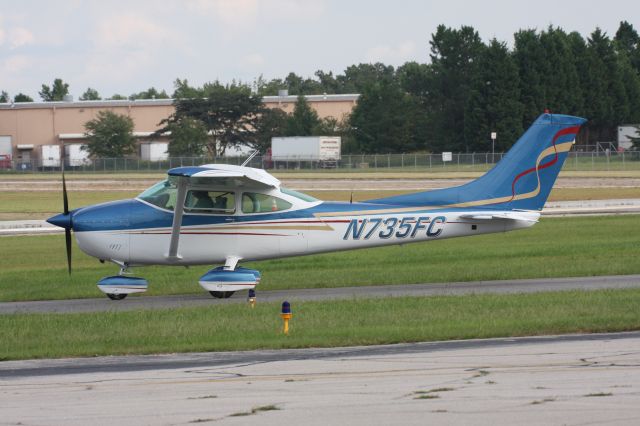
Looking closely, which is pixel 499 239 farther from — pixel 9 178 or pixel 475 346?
pixel 9 178

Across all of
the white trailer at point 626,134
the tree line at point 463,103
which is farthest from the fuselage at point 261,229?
the white trailer at point 626,134

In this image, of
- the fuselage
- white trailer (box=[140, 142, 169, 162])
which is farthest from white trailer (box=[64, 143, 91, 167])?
the fuselage

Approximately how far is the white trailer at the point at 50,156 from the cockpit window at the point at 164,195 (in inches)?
3653

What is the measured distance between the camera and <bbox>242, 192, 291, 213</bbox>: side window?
19750mm

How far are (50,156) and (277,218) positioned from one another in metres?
96.6

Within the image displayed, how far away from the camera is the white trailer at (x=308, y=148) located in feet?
322

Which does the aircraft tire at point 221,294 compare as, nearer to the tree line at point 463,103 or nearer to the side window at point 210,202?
the side window at point 210,202

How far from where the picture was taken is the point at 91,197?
204 feet

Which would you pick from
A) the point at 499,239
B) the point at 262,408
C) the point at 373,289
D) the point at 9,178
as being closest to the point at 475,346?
the point at 262,408

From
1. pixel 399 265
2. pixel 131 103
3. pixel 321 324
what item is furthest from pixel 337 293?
pixel 131 103

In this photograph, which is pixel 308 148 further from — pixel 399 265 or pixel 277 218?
pixel 277 218

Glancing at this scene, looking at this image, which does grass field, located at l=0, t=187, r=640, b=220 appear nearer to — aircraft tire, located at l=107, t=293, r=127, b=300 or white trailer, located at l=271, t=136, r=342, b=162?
aircraft tire, located at l=107, t=293, r=127, b=300

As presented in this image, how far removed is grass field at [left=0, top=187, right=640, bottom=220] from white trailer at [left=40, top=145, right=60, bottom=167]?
4275 cm

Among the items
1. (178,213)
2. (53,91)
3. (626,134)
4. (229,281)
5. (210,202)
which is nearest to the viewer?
(229,281)
